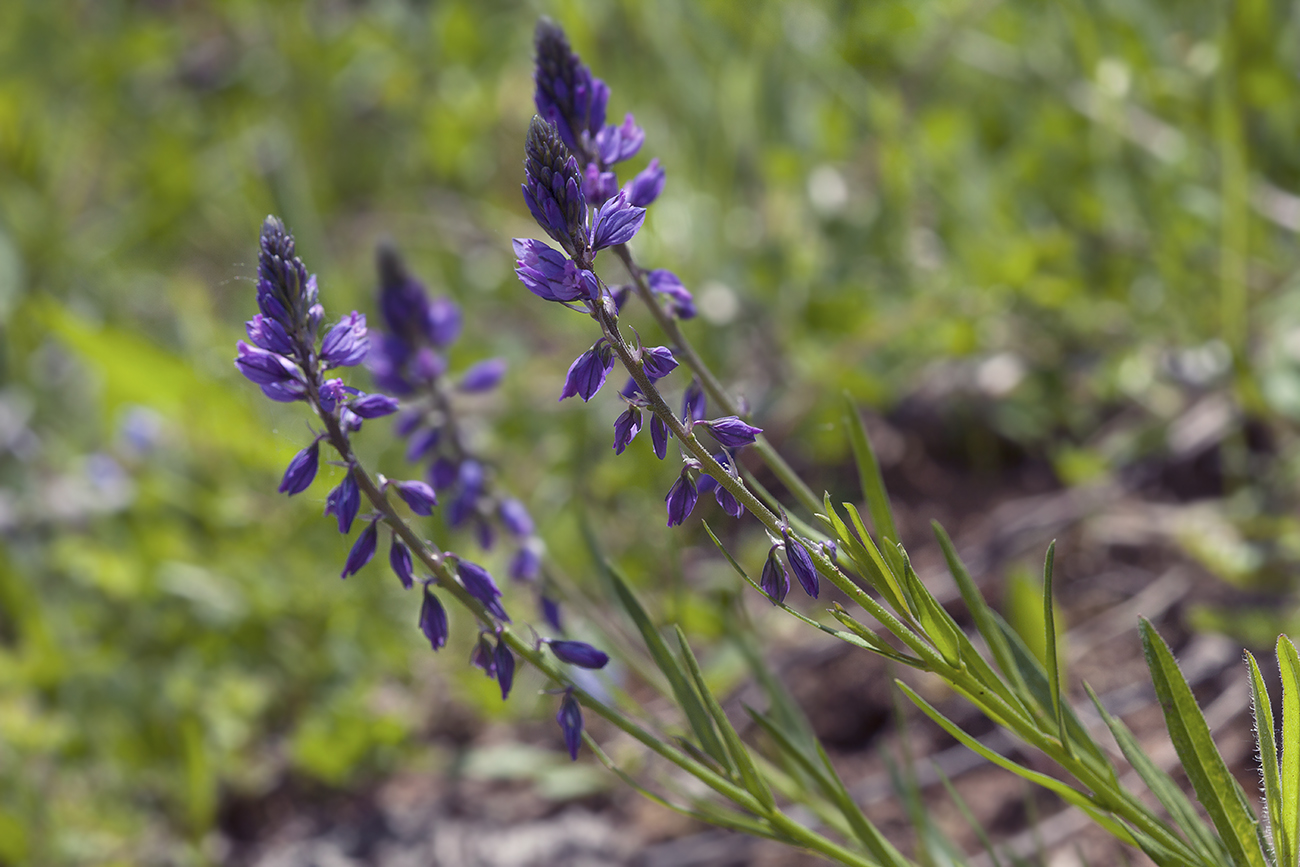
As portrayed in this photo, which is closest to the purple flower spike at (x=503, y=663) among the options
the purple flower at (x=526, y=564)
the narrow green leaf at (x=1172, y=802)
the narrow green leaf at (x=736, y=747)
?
the narrow green leaf at (x=736, y=747)

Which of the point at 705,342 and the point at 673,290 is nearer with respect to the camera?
the point at 673,290

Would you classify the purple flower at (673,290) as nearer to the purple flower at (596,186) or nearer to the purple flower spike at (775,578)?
the purple flower at (596,186)

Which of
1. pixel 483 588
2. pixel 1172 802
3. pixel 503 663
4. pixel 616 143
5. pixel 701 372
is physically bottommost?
pixel 1172 802

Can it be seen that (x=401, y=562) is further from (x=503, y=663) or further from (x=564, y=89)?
(x=564, y=89)

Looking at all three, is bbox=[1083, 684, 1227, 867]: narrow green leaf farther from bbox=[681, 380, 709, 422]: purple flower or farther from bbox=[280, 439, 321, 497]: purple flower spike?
bbox=[280, 439, 321, 497]: purple flower spike

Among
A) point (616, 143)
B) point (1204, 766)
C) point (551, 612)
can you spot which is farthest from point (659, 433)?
point (551, 612)
